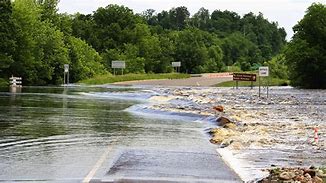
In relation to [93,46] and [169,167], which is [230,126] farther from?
[93,46]

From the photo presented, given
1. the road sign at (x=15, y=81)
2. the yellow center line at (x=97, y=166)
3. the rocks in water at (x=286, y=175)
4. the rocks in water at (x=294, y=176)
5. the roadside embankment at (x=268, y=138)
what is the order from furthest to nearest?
1. the road sign at (x=15, y=81)
2. the roadside embankment at (x=268, y=138)
3. the yellow center line at (x=97, y=166)
4. the rocks in water at (x=286, y=175)
5. the rocks in water at (x=294, y=176)

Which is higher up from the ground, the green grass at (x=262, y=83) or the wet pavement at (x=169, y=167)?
the wet pavement at (x=169, y=167)

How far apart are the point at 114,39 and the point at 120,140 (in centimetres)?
12052

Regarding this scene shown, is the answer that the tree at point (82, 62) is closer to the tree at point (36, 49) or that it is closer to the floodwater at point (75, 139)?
the tree at point (36, 49)

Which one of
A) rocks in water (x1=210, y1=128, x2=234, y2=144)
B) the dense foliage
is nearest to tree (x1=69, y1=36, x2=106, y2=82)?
the dense foliage

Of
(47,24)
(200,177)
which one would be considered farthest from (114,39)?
(200,177)

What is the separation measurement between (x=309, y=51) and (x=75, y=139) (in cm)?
6667

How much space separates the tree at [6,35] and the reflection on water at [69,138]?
125ft

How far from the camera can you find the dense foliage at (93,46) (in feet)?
243

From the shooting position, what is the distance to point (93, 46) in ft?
445

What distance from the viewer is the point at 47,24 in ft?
277

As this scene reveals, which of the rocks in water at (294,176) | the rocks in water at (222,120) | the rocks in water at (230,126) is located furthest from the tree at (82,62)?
the rocks in water at (294,176)

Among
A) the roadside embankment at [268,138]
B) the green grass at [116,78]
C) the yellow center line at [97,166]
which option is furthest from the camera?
the green grass at [116,78]

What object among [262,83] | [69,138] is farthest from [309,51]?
[69,138]
